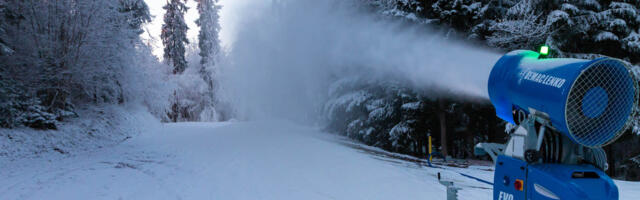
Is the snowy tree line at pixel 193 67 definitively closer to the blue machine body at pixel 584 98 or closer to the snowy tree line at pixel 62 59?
the snowy tree line at pixel 62 59

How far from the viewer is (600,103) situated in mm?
2713

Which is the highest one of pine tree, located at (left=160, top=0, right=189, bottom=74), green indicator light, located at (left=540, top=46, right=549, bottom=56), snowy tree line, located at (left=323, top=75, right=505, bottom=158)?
pine tree, located at (left=160, top=0, right=189, bottom=74)

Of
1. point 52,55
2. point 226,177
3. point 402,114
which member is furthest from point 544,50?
point 52,55

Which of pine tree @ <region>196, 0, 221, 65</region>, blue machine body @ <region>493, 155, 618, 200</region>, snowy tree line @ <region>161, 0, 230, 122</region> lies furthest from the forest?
pine tree @ <region>196, 0, 221, 65</region>

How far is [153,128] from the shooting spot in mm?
20719

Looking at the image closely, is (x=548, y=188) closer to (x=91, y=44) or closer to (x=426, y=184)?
(x=426, y=184)

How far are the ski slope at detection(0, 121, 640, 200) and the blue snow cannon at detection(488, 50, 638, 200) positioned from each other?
3334mm

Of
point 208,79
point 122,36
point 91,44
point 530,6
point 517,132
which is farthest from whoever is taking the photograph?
point 208,79

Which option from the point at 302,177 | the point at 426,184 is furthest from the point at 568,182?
the point at 302,177

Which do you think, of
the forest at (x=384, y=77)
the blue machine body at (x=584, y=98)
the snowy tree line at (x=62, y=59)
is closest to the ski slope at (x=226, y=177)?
the snowy tree line at (x=62, y=59)

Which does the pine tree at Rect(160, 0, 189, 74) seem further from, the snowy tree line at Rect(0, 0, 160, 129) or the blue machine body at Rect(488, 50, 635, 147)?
the blue machine body at Rect(488, 50, 635, 147)

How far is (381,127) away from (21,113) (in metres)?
12.2

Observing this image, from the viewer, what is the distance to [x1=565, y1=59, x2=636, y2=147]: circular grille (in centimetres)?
267

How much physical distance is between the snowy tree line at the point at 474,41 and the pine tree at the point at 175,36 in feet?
91.8
